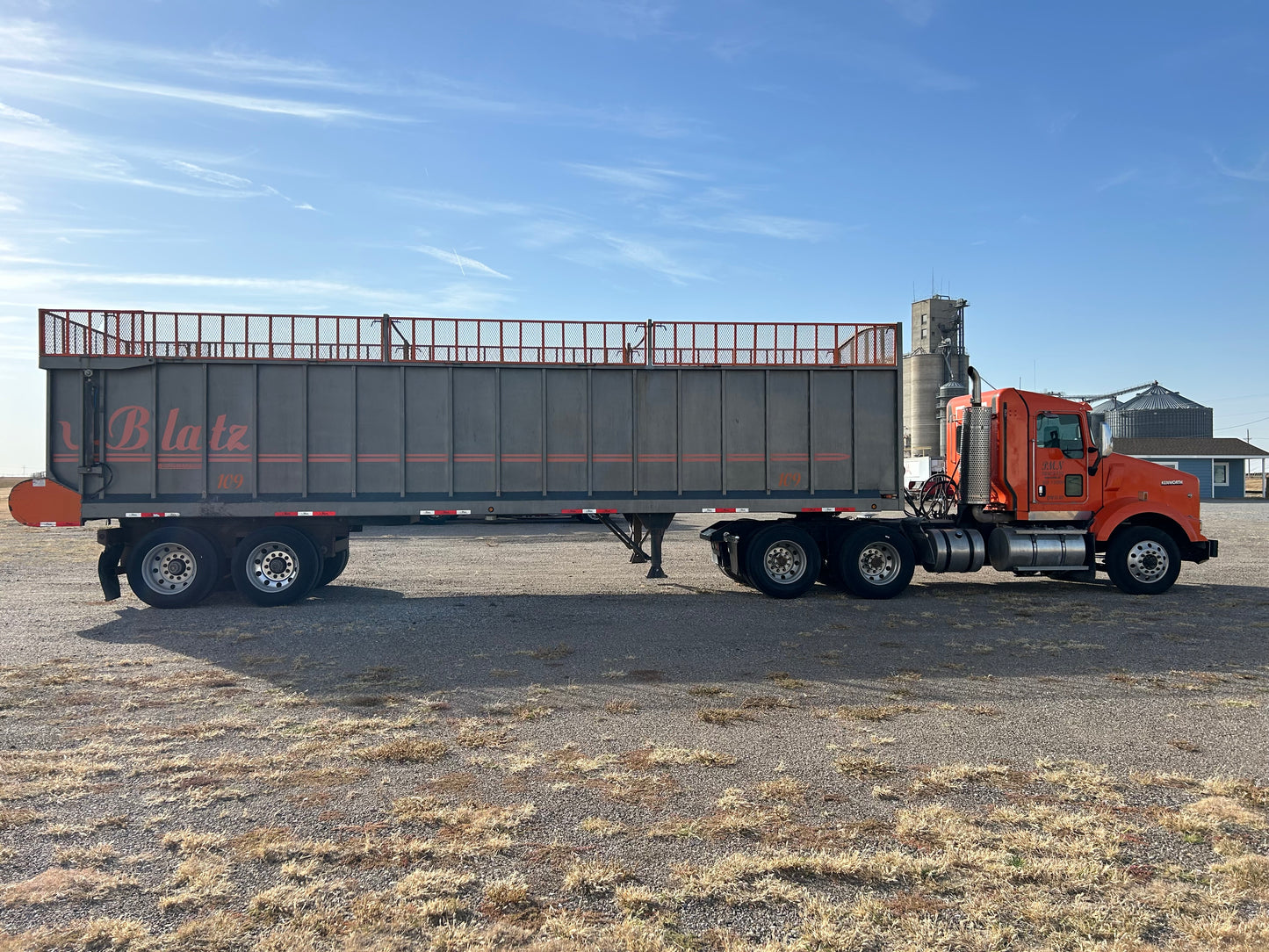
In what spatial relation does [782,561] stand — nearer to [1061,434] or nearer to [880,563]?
[880,563]

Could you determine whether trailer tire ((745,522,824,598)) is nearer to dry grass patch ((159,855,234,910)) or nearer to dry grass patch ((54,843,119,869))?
dry grass patch ((159,855,234,910))

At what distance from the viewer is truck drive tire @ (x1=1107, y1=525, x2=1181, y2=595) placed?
13711 millimetres

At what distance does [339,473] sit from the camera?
12.8 m

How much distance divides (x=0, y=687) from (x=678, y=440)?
889 centimetres

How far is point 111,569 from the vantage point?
12.3m

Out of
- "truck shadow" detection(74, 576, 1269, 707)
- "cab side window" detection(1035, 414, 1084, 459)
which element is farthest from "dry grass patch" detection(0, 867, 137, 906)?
"cab side window" detection(1035, 414, 1084, 459)

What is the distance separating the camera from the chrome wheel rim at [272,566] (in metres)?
12.5

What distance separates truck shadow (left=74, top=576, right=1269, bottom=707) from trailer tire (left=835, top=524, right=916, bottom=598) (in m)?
0.33

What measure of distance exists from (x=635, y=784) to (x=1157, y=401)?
71006mm

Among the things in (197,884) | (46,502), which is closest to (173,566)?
(46,502)

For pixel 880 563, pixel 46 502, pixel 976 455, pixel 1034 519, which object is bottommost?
pixel 880 563

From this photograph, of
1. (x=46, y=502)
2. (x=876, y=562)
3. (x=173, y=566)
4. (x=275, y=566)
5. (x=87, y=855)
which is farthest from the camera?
(x=876, y=562)

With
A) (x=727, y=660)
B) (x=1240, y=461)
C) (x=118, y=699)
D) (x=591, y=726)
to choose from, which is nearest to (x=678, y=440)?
(x=727, y=660)

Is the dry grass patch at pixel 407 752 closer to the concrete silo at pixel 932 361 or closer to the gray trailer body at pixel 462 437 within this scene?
the gray trailer body at pixel 462 437
